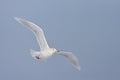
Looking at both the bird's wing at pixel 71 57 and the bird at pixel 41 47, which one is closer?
the bird at pixel 41 47

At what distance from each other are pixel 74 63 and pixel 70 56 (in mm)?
64

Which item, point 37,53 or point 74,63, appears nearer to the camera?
point 37,53

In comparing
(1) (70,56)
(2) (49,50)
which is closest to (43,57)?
(2) (49,50)

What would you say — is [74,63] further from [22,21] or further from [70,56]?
[22,21]

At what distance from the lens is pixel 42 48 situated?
245 centimetres

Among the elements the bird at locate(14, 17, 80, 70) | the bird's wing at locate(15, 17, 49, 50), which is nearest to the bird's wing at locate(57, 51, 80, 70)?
the bird at locate(14, 17, 80, 70)

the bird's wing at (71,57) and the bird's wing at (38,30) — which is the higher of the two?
the bird's wing at (38,30)

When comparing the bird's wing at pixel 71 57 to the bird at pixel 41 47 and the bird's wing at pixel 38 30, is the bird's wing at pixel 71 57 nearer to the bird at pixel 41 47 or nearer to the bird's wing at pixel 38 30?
the bird at pixel 41 47

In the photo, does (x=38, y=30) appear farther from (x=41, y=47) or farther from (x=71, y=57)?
(x=71, y=57)

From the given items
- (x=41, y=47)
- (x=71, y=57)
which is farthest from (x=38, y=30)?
(x=71, y=57)

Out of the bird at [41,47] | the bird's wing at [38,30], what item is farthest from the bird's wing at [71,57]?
the bird's wing at [38,30]

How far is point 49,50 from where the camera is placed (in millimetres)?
2383

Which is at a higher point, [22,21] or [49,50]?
[22,21]

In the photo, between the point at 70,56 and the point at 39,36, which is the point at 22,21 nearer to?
the point at 39,36
